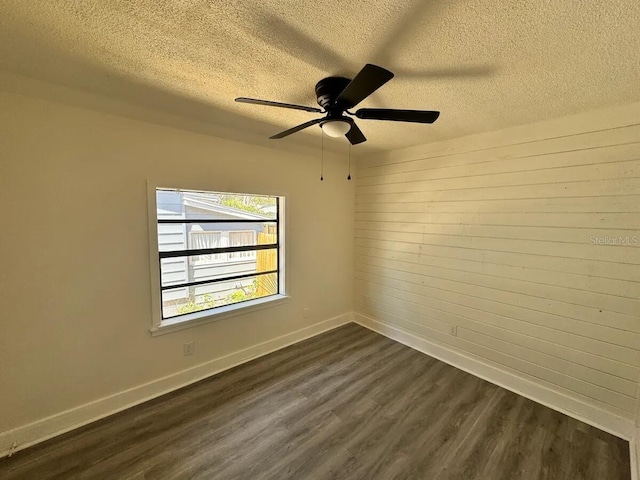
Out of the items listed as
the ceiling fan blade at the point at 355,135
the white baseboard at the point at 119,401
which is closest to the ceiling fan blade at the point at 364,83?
the ceiling fan blade at the point at 355,135

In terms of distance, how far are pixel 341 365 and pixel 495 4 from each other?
3.02m

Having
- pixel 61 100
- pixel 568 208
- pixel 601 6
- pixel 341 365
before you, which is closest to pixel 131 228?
pixel 61 100

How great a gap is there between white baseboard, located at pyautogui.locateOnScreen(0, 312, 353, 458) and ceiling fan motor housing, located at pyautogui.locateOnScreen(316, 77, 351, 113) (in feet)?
8.57

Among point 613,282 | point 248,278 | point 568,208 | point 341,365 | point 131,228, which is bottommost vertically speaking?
point 341,365

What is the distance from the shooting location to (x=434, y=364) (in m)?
2.96

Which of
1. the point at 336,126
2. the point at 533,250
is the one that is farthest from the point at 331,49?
the point at 533,250

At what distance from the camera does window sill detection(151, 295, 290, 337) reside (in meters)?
2.44

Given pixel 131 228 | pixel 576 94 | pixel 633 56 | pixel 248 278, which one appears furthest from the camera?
pixel 248 278

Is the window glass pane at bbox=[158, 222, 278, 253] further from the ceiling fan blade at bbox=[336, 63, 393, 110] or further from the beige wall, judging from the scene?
the ceiling fan blade at bbox=[336, 63, 393, 110]

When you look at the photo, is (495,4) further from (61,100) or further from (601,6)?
(61,100)

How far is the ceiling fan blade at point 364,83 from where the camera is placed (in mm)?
1149

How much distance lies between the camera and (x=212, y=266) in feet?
9.45

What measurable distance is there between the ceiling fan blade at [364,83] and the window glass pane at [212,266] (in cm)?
211

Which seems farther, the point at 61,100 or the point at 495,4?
the point at 61,100
